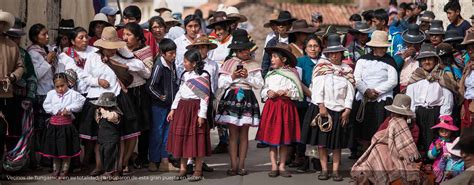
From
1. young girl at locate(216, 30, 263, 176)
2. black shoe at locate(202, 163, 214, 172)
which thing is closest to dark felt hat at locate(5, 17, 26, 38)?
young girl at locate(216, 30, 263, 176)

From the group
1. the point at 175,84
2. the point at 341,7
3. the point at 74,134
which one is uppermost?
the point at 341,7

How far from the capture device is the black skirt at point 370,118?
914 centimetres

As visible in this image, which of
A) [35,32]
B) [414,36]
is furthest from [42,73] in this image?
[414,36]

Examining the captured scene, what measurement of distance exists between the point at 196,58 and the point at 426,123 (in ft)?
8.56

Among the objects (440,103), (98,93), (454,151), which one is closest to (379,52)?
(440,103)

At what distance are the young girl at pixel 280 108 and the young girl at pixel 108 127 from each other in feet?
5.20

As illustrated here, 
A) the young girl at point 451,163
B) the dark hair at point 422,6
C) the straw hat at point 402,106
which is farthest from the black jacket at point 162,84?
the dark hair at point 422,6

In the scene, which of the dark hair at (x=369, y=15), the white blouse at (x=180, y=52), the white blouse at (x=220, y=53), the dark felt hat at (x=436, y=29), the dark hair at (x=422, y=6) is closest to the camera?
the white blouse at (x=180, y=52)

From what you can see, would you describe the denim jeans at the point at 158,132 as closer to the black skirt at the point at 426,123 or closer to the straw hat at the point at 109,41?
the straw hat at the point at 109,41

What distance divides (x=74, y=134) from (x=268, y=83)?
2193 mm

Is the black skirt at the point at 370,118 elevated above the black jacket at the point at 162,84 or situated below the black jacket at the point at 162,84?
below

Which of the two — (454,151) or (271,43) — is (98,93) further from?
(454,151)

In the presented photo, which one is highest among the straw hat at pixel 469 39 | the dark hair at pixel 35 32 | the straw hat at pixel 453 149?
the straw hat at pixel 469 39

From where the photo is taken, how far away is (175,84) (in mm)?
9156
